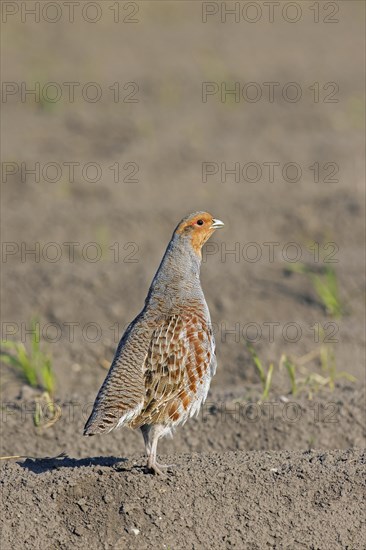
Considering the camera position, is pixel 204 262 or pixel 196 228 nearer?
pixel 196 228

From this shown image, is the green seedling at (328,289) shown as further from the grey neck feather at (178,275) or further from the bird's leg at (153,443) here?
the bird's leg at (153,443)

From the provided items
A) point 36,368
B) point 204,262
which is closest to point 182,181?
point 204,262

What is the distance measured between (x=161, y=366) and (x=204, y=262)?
5.05m

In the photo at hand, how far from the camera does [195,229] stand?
5.78m

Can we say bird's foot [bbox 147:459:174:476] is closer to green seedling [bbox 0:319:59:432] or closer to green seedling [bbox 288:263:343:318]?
green seedling [bbox 0:319:59:432]

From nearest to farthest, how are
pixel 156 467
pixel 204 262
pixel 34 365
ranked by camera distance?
1. pixel 156 467
2. pixel 34 365
3. pixel 204 262

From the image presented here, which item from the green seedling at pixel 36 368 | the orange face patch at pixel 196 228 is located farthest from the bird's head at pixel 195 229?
the green seedling at pixel 36 368

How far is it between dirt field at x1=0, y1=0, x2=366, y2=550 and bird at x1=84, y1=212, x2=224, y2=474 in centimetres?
27

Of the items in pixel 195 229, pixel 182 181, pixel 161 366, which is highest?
pixel 182 181

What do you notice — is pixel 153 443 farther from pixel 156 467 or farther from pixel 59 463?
pixel 59 463

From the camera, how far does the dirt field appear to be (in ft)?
16.1

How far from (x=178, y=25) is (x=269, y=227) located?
14784mm

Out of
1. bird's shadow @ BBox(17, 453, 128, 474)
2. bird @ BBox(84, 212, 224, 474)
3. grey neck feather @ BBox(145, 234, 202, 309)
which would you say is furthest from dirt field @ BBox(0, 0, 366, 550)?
grey neck feather @ BBox(145, 234, 202, 309)

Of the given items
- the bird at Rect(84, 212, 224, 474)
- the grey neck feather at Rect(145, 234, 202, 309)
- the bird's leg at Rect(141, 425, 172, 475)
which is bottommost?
the bird's leg at Rect(141, 425, 172, 475)
